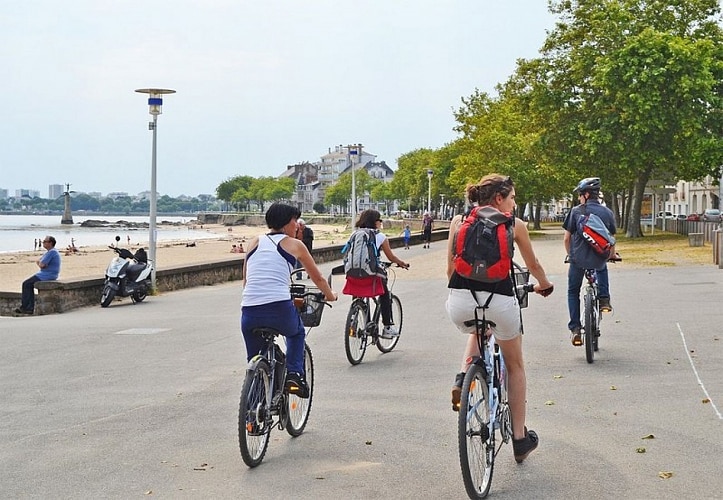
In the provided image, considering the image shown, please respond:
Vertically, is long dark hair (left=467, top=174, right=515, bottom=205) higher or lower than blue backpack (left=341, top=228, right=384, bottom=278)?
higher

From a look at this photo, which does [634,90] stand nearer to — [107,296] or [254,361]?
[107,296]

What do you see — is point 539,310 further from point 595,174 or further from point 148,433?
point 595,174

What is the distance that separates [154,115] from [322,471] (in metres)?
17.7

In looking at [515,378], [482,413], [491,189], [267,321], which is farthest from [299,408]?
[491,189]

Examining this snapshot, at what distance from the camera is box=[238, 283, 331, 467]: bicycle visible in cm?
619

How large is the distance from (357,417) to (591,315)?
11.3ft

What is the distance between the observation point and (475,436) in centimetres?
545

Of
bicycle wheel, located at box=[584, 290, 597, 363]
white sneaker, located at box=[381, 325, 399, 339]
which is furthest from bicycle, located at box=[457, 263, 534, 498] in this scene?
white sneaker, located at box=[381, 325, 399, 339]

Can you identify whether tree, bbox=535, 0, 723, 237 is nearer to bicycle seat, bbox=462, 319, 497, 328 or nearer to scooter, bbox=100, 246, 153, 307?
scooter, bbox=100, 246, 153, 307

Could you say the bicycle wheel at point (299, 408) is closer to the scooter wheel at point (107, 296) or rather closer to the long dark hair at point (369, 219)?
the long dark hair at point (369, 219)

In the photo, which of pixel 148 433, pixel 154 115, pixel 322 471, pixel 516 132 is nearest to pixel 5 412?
pixel 148 433

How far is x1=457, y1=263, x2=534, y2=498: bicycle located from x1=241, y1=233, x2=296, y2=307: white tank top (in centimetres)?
144

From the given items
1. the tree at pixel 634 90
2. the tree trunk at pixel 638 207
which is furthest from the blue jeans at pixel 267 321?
the tree trunk at pixel 638 207

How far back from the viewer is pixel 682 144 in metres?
43.7
